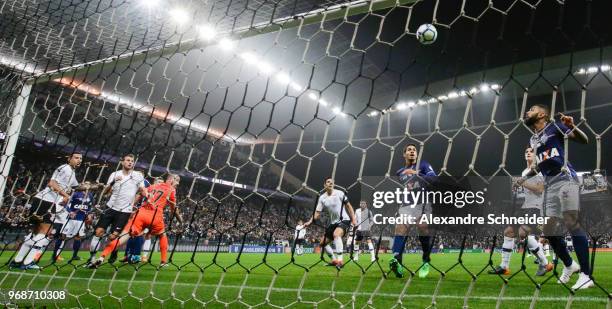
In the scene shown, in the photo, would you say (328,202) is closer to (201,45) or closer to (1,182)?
(201,45)

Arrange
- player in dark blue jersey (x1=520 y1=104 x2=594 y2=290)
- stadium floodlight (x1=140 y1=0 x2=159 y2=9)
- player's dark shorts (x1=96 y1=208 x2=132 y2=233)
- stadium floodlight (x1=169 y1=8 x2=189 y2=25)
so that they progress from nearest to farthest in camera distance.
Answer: player in dark blue jersey (x1=520 y1=104 x2=594 y2=290) → stadium floodlight (x1=140 y1=0 x2=159 y2=9) → player's dark shorts (x1=96 y1=208 x2=132 y2=233) → stadium floodlight (x1=169 y1=8 x2=189 y2=25)

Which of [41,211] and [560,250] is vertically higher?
[560,250]

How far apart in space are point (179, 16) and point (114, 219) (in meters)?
3.60

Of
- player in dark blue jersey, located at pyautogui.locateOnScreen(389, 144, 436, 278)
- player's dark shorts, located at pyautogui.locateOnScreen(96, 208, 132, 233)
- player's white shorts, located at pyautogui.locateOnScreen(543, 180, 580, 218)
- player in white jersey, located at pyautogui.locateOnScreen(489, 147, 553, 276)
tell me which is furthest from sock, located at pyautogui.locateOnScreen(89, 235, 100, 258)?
player in white jersey, located at pyautogui.locateOnScreen(489, 147, 553, 276)

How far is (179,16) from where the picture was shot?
280 inches

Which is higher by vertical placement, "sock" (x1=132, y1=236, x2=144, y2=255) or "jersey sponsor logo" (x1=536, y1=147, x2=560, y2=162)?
"jersey sponsor logo" (x1=536, y1=147, x2=560, y2=162)

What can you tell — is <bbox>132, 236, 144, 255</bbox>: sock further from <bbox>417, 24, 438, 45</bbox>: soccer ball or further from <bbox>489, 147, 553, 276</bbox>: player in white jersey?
<bbox>489, 147, 553, 276</bbox>: player in white jersey

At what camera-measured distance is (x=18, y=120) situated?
219 inches

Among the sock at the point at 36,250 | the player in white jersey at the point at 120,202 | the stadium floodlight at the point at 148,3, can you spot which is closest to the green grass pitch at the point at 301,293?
the sock at the point at 36,250

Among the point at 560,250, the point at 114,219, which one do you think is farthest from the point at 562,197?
the point at 114,219

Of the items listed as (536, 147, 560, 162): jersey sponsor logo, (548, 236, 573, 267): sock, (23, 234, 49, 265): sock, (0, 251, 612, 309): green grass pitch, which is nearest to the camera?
(0, 251, 612, 309): green grass pitch

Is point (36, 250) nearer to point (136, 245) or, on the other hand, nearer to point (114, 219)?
point (114, 219)

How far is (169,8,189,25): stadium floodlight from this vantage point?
685 cm

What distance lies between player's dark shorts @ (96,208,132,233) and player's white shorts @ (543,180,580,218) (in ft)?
19.0
